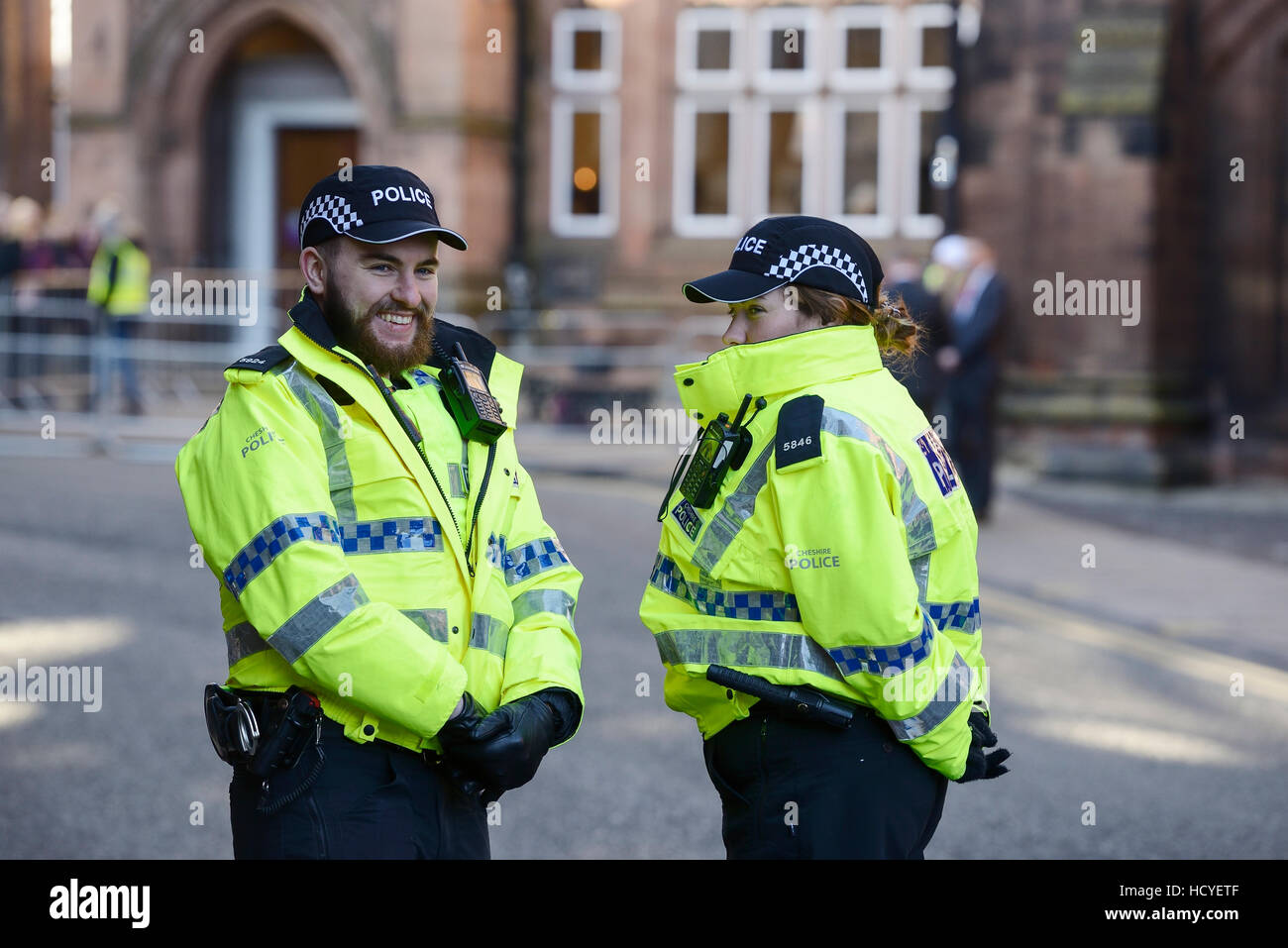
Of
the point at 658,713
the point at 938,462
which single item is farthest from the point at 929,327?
the point at 938,462

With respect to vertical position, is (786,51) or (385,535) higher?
(786,51)

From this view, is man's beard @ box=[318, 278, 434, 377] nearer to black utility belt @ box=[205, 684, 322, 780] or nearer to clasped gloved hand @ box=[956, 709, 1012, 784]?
black utility belt @ box=[205, 684, 322, 780]

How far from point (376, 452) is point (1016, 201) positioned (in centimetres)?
1390

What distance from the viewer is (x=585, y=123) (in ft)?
64.7

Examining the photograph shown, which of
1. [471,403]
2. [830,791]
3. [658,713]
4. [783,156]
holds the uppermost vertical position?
[783,156]

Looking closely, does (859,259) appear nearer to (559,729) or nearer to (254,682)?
(559,729)

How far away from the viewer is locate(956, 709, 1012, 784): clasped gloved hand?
331 centimetres

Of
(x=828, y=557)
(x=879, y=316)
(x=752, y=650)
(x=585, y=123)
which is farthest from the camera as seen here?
(x=585, y=123)

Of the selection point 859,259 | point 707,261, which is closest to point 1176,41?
point 707,261

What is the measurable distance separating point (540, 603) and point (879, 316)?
0.97 meters

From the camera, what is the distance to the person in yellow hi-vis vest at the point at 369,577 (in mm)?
2902

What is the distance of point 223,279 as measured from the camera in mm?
19547

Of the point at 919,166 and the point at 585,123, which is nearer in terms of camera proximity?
the point at 919,166

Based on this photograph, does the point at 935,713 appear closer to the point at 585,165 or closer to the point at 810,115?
the point at 810,115
